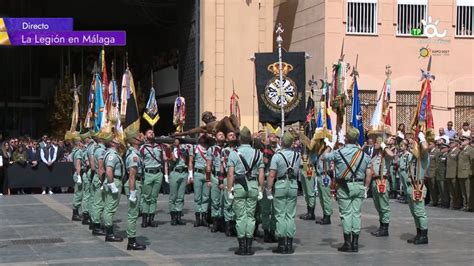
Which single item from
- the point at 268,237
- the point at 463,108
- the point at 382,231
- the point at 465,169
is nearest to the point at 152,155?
the point at 268,237

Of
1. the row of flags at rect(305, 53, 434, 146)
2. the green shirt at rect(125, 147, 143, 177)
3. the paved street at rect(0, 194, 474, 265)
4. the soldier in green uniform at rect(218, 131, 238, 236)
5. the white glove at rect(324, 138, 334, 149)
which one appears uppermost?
the row of flags at rect(305, 53, 434, 146)

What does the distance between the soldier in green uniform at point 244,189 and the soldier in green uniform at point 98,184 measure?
8.62ft

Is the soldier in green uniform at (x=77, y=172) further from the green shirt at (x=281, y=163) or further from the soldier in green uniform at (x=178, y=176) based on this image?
the green shirt at (x=281, y=163)

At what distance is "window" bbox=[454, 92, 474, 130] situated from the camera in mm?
27953

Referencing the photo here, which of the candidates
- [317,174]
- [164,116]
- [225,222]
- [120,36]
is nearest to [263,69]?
[317,174]

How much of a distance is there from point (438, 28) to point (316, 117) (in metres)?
11.3

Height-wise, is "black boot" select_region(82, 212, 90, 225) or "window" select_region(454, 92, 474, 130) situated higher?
"window" select_region(454, 92, 474, 130)

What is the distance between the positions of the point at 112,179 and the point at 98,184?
4.52 ft

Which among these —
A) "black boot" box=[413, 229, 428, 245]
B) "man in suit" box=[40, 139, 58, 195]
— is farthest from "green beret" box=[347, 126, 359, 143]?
"man in suit" box=[40, 139, 58, 195]

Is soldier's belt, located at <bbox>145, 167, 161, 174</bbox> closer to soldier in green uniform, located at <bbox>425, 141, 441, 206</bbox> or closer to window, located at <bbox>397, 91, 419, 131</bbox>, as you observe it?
soldier in green uniform, located at <bbox>425, 141, 441, 206</bbox>

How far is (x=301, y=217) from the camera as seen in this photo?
17422 mm

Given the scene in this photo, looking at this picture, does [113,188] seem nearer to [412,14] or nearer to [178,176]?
[178,176]

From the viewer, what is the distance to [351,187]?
12.5 metres

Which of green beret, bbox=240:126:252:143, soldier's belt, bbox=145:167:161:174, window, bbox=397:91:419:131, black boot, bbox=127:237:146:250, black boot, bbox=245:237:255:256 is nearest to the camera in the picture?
black boot, bbox=245:237:255:256
